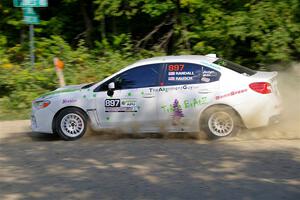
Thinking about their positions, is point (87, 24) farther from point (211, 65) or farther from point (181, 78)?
point (211, 65)

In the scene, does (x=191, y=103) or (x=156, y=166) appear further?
(x=191, y=103)

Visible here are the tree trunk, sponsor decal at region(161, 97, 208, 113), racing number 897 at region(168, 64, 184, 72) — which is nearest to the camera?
sponsor decal at region(161, 97, 208, 113)

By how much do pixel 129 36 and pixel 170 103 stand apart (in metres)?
8.01

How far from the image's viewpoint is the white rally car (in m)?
10.1

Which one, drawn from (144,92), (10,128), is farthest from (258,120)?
(10,128)

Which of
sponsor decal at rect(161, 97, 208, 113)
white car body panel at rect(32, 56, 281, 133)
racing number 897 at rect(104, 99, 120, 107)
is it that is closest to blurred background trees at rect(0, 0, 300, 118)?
white car body panel at rect(32, 56, 281, 133)

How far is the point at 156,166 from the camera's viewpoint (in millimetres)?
8164

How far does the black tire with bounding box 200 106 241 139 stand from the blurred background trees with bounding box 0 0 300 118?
523cm

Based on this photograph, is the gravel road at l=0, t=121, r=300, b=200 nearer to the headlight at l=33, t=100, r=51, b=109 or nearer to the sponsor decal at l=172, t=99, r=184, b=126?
the sponsor decal at l=172, t=99, r=184, b=126

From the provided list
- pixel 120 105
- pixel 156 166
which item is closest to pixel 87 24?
pixel 120 105

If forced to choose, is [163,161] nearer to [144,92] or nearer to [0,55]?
[144,92]

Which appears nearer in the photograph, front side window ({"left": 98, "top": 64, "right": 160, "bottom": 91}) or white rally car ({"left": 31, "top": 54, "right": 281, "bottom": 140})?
white rally car ({"left": 31, "top": 54, "right": 281, "bottom": 140})

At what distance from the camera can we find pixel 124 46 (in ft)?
59.0

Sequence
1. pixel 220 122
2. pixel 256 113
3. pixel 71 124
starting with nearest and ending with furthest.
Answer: pixel 256 113, pixel 220 122, pixel 71 124
